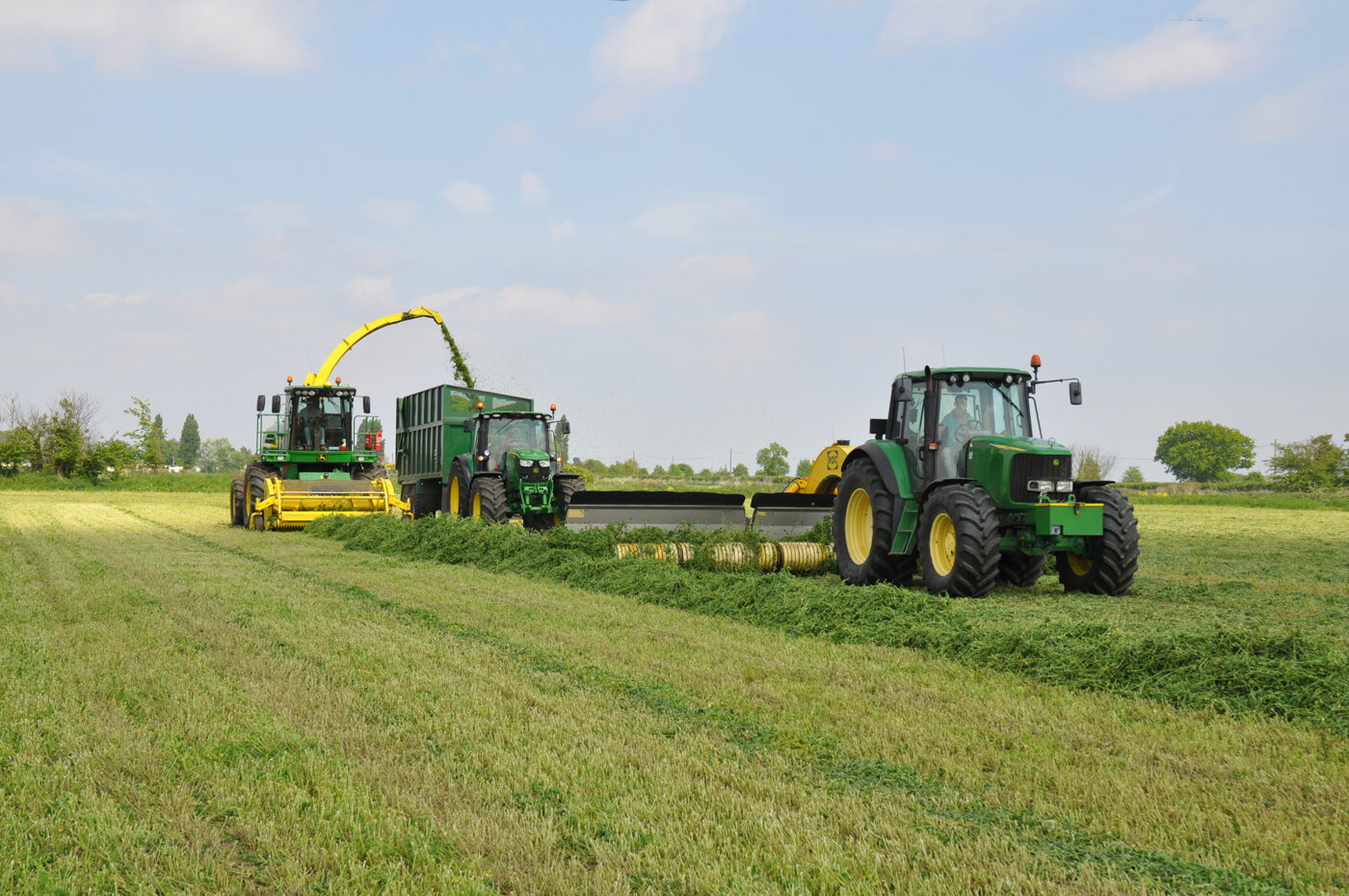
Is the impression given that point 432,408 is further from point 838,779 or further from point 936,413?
point 838,779

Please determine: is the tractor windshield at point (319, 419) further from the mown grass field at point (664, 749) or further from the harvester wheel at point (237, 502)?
the mown grass field at point (664, 749)

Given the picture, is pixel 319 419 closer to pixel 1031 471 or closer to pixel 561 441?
pixel 561 441

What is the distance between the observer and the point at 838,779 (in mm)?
3990

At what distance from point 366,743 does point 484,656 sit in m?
1.90

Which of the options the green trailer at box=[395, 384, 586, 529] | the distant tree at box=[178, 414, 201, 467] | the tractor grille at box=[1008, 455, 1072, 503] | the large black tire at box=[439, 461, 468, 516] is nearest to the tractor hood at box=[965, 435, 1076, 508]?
the tractor grille at box=[1008, 455, 1072, 503]

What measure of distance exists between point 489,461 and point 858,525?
328 inches

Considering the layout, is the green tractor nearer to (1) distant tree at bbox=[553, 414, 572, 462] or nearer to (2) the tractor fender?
(2) the tractor fender

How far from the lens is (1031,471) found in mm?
9344

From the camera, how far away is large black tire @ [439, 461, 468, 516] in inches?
685

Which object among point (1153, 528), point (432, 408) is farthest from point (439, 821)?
point (1153, 528)

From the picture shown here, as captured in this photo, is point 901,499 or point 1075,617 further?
point 901,499

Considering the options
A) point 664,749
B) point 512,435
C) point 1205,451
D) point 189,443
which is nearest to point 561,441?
point 512,435

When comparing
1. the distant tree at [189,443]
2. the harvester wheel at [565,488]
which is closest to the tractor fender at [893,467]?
the harvester wheel at [565,488]

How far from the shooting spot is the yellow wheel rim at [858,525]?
10977 mm
